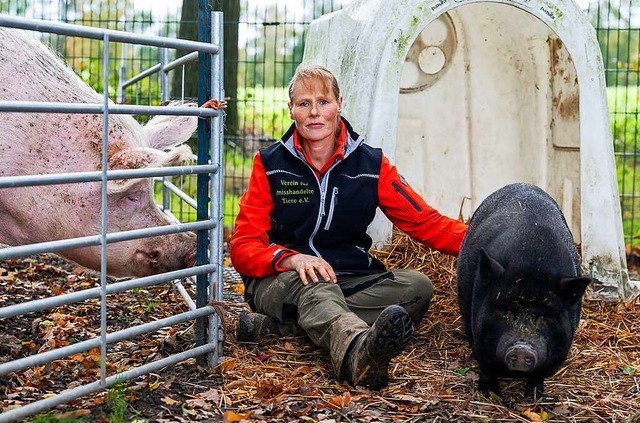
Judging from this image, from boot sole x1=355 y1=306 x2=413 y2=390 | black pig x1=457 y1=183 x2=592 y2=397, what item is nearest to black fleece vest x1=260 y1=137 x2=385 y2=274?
black pig x1=457 y1=183 x2=592 y2=397

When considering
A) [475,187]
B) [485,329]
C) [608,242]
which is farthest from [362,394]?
[475,187]

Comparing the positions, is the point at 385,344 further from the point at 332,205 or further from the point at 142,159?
the point at 142,159

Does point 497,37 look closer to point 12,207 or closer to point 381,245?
point 381,245

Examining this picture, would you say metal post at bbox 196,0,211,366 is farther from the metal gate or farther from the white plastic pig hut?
the white plastic pig hut

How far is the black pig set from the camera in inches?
137

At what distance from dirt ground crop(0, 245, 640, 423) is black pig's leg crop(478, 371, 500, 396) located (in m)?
0.05

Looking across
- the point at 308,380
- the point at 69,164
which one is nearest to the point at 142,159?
the point at 69,164

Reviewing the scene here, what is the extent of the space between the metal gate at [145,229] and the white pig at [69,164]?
342mm

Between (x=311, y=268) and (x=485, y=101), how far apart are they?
2889mm

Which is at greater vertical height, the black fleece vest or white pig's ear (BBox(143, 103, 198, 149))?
white pig's ear (BBox(143, 103, 198, 149))

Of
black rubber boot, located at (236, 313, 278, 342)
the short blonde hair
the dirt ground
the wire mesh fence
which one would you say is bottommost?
the dirt ground

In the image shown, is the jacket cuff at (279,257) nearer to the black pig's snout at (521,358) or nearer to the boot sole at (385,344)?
the boot sole at (385,344)

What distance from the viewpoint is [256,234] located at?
14.5ft

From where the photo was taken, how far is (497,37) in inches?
254
